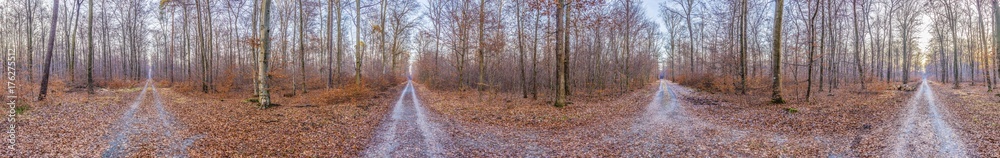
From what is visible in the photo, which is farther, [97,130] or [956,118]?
[956,118]

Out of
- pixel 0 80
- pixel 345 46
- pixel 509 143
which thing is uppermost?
pixel 345 46

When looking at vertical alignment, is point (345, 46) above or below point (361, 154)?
above

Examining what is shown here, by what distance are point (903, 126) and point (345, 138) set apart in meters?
10.3

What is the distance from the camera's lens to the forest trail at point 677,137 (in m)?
6.00

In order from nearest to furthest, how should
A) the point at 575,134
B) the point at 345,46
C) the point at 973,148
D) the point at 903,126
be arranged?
the point at 973,148, the point at 903,126, the point at 575,134, the point at 345,46

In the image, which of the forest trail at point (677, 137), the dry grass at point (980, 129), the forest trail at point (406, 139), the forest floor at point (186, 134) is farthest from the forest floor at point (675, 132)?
the forest floor at point (186, 134)

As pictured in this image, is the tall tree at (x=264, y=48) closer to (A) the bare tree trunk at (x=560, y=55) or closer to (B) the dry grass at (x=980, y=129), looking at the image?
(A) the bare tree trunk at (x=560, y=55)

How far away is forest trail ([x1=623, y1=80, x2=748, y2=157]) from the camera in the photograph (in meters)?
6.00

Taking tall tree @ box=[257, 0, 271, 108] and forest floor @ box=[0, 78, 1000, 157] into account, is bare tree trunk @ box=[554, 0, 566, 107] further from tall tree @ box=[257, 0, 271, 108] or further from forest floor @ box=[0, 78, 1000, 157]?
tall tree @ box=[257, 0, 271, 108]

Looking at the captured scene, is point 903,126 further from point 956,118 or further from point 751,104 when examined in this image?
point 751,104

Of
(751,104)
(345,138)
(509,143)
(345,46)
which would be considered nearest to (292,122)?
(345,138)

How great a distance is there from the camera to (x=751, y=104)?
12.7 metres

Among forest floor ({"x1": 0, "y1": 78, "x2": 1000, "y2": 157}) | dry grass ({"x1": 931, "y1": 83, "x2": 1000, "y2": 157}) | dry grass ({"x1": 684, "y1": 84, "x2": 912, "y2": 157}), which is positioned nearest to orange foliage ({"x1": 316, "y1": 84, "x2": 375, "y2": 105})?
forest floor ({"x1": 0, "y1": 78, "x2": 1000, "y2": 157})

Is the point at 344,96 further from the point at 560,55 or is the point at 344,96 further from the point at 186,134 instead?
the point at 560,55
